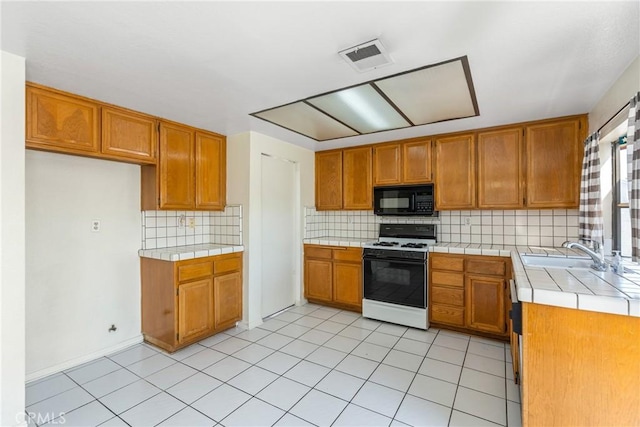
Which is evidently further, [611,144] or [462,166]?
[462,166]

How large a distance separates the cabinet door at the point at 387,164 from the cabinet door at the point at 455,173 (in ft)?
Result: 1.52

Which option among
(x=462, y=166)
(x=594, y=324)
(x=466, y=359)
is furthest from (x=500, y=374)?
(x=462, y=166)

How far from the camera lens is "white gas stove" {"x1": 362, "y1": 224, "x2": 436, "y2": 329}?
322cm

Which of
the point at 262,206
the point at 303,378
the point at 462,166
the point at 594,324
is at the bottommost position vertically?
the point at 303,378

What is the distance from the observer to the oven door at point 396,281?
3.22 meters

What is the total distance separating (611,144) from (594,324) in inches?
78.6

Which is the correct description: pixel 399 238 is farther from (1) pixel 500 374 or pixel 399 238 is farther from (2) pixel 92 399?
(2) pixel 92 399

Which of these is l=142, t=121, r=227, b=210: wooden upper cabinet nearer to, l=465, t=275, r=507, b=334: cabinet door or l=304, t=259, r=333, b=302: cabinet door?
l=304, t=259, r=333, b=302: cabinet door

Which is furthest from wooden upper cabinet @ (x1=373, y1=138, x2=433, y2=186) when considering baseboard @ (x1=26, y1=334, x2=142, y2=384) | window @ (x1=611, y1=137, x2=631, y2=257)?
baseboard @ (x1=26, y1=334, x2=142, y2=384)

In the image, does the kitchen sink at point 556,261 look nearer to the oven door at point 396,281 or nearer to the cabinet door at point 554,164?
the cabinet door at point 554,164

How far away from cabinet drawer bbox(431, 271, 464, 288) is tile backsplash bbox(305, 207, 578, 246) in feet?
1.99

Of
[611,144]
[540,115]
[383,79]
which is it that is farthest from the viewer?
[540,115]

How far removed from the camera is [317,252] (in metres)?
4.05

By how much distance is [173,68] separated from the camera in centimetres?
188
